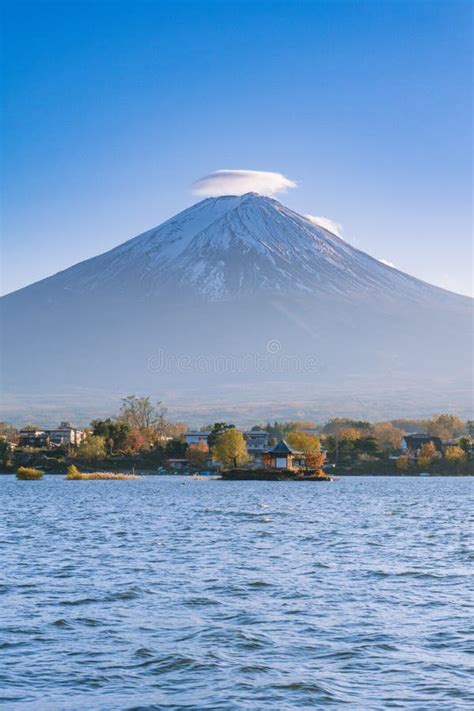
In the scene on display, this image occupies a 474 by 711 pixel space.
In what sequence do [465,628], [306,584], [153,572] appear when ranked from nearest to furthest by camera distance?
[465,628] < [306,584] < [153,572]

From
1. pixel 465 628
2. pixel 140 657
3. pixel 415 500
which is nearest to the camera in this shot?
pixel 140 657

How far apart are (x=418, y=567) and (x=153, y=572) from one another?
23.6ft

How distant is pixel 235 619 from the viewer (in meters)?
21.4

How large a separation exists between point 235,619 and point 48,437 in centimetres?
14499

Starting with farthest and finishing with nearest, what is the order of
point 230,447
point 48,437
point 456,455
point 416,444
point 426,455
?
point 48,437, point 416,444, point 426,455, point 456,455, point 230,447

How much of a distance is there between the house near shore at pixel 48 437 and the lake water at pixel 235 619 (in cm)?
11793

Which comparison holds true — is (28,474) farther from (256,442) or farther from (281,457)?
(256,442)

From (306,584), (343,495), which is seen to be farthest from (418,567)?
(343,495)

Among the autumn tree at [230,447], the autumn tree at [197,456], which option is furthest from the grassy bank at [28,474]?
the autumn tree at [197,456]

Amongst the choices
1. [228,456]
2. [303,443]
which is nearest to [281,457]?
[228,456]

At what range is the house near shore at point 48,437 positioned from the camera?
161000mm

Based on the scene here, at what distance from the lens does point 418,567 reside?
1169 inches

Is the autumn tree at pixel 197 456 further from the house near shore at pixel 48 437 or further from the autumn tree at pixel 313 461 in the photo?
the house near shore at pixel 48 437

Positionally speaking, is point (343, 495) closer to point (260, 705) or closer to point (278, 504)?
point (278, 504)
